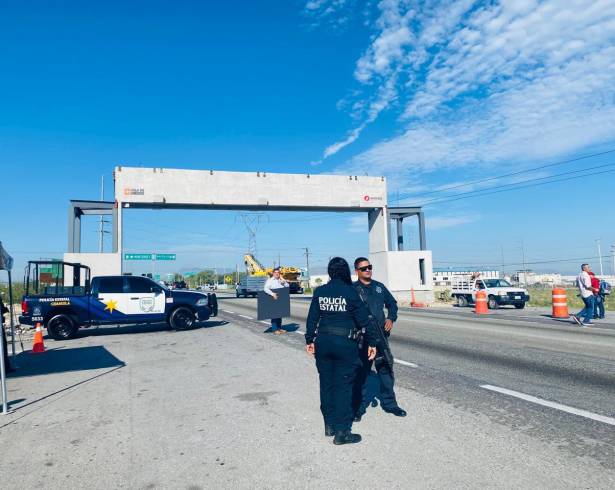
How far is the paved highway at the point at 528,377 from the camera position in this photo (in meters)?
4.74

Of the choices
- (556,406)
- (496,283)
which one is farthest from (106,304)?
(496,283)

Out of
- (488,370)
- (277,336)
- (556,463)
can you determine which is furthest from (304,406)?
(277,336)

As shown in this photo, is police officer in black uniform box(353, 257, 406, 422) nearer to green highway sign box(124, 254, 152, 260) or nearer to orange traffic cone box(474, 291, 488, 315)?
orange traffic cone box(474, 291, 488, 315)

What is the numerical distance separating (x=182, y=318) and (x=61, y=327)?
3606mm

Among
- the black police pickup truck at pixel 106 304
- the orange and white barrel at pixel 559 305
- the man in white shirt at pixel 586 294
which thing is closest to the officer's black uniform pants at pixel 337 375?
the black police pickup truck at pixel 106 304

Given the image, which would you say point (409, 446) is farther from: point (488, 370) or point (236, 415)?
point (488, 370)

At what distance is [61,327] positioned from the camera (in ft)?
46.2

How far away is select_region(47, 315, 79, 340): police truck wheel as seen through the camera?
13898 mm

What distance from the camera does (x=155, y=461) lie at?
13.7ft

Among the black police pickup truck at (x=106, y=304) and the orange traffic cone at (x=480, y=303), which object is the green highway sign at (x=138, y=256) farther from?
the orange traffic cone at (x=480, y=303)

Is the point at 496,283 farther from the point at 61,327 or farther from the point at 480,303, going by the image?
the point at 61,327

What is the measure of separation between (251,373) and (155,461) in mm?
3851

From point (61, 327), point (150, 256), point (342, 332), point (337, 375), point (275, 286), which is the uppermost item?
point (150, 256)

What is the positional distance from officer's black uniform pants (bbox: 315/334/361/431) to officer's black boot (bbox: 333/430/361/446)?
0.04m
